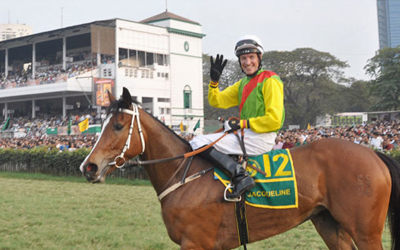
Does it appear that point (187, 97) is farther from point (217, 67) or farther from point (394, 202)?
point (394, 202)

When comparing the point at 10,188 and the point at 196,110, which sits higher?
the point at 196,110

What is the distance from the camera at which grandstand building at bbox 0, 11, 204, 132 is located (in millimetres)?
36406

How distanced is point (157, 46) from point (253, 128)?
3721 centimetres

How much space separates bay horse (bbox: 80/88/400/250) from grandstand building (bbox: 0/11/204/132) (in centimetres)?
2980

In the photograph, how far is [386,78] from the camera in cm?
3522

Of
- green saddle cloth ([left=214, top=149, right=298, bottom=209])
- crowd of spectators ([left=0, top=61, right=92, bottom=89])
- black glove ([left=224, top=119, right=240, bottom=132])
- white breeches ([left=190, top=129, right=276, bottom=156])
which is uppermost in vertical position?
crowd of spectators ([left=0, top=61, right=92, bottom=89])

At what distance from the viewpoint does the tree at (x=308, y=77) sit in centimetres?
4556

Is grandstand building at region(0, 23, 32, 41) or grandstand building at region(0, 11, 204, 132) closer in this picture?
grandstand building at region(0, 11, 204, 132)

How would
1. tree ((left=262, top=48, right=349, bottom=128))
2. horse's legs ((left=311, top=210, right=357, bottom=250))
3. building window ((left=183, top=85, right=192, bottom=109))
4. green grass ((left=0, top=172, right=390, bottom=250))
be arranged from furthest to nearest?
tree ((left=262, top=48, right=349, bottom=128)) < building window ((left=183, top=85, right=192, bottom=109)) < green grass ((left=0, top=172, right=390, bottom=250)) < horse's legs ((left=311, top=210, right=357, bottom=250))

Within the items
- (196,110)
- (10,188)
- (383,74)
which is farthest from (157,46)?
(10,188)

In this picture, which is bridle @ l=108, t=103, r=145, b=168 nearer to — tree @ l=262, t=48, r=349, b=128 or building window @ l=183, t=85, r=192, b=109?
building window @ l=183, t=85, r=192, b=109

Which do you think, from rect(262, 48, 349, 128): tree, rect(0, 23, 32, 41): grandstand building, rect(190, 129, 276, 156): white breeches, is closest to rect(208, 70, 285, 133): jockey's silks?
rect(190, 129, 276, 156): white breeches

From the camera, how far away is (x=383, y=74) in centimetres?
3572

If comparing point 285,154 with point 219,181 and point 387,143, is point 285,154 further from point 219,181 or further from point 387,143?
point 387,143
